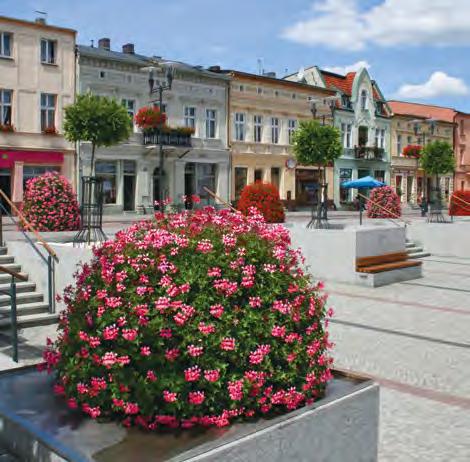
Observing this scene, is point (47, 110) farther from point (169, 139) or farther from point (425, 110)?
point (425, 110)

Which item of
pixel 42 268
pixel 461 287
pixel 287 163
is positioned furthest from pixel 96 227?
pixel 287 163

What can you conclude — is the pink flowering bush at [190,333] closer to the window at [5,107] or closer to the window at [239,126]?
the window at [5,107]

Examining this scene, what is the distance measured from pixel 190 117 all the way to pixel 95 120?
12.4 metres

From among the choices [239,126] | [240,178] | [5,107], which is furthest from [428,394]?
[239,126]

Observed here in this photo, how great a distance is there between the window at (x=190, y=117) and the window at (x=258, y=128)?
16.8ft

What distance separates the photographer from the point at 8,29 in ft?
100

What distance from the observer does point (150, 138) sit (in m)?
35.7

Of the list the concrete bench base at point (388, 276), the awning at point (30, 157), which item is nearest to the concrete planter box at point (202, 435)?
the concrete bench base at point (388, 276)

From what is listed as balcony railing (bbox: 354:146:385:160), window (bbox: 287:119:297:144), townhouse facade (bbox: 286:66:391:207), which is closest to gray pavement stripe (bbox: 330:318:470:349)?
window (bbox: 287:119:297:144)

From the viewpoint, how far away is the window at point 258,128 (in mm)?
42047

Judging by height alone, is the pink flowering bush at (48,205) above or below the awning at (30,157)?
below

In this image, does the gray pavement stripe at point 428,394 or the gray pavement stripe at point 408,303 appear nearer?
the gray pavement stripe at point 428,394

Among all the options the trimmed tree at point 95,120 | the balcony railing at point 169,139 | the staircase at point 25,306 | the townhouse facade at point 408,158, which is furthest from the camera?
the townhouse facade at point 408,158

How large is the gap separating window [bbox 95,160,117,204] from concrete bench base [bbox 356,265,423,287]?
887 inches
